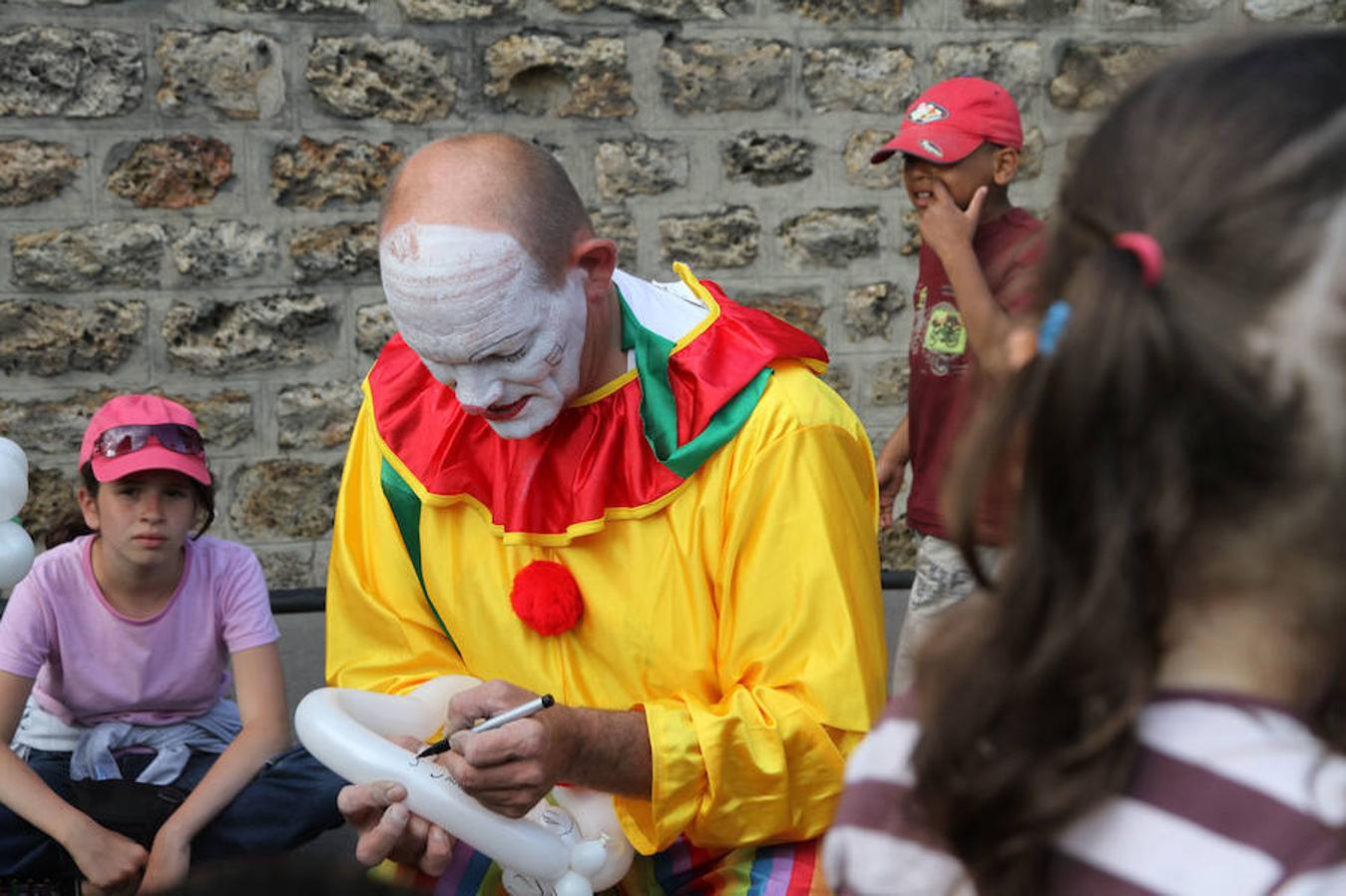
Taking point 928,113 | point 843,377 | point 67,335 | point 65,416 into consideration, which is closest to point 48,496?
point 65,416

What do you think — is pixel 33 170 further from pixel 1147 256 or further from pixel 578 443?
pixel 1147 256

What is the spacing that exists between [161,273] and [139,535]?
1323 millimetres

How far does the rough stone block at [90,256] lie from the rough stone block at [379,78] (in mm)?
553

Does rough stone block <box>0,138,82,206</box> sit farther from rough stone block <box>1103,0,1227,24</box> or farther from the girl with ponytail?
the girl with ponytail

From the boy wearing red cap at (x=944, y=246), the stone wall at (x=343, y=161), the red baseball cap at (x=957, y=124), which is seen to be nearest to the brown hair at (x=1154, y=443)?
the boy wearing red cap at (x=944, y=246)

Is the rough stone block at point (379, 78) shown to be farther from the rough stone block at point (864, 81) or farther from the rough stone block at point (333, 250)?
the rough stone block at point (864, 81)

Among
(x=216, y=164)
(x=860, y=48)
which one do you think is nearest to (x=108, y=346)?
(x=216, y=164)

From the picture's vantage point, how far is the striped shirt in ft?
2.74

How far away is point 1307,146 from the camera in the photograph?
2.67ft

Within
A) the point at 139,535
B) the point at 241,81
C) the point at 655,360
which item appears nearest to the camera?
the point at 655,360

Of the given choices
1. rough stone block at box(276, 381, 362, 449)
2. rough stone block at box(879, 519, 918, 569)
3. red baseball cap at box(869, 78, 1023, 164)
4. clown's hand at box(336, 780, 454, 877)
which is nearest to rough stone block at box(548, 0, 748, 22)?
red baseball cap at box(869, 78, 1023, 164)

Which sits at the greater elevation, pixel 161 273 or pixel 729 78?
pixel 729 78

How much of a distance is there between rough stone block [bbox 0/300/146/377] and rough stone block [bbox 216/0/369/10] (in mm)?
764

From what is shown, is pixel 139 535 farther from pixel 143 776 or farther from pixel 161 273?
pixel 161 273
